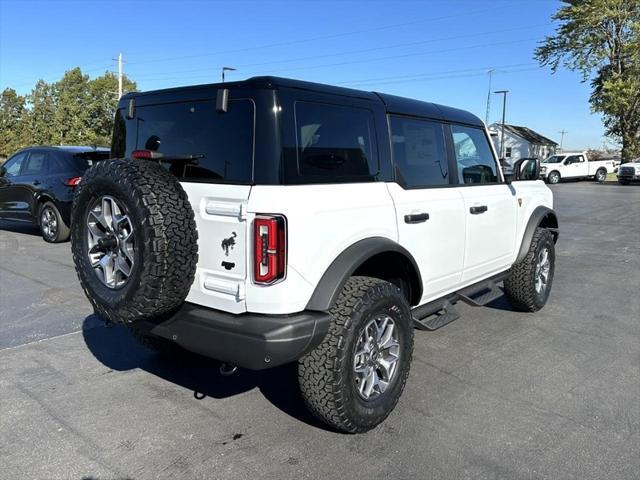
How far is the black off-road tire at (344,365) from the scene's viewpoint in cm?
279

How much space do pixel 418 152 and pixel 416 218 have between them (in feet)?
1.98

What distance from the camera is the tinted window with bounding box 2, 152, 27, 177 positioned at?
377 inches

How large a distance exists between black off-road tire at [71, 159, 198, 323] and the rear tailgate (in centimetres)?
9

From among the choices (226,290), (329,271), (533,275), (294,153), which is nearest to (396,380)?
(329,271)

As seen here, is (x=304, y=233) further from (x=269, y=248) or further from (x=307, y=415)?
(x=307, y=415)

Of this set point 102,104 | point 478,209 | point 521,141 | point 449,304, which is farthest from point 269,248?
point 521,141

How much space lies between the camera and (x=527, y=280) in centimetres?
516

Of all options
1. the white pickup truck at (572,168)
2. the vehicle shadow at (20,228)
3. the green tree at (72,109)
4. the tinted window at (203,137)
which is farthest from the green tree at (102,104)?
the tinted window at (203,137)

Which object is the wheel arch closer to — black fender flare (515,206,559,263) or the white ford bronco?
the white ford bronco

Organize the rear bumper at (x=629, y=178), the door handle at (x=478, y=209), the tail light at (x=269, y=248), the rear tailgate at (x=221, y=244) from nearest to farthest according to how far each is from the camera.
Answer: the tail light at (x=269, y=248), the rear tailgate at (x=221, y=244), the door handle at (x=478, y=209), the rear bumper at (x=629, y=178)

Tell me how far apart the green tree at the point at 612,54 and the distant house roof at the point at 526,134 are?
23.4 meters

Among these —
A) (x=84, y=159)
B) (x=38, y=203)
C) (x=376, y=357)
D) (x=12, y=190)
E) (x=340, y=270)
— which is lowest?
(x=376, y=357)

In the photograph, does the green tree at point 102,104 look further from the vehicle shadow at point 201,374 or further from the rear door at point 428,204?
the rear door at point 428,204

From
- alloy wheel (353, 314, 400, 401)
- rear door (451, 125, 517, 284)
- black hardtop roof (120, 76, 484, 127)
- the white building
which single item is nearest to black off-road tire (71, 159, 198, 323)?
black hardtop roof (120, 76, 484, 127)
